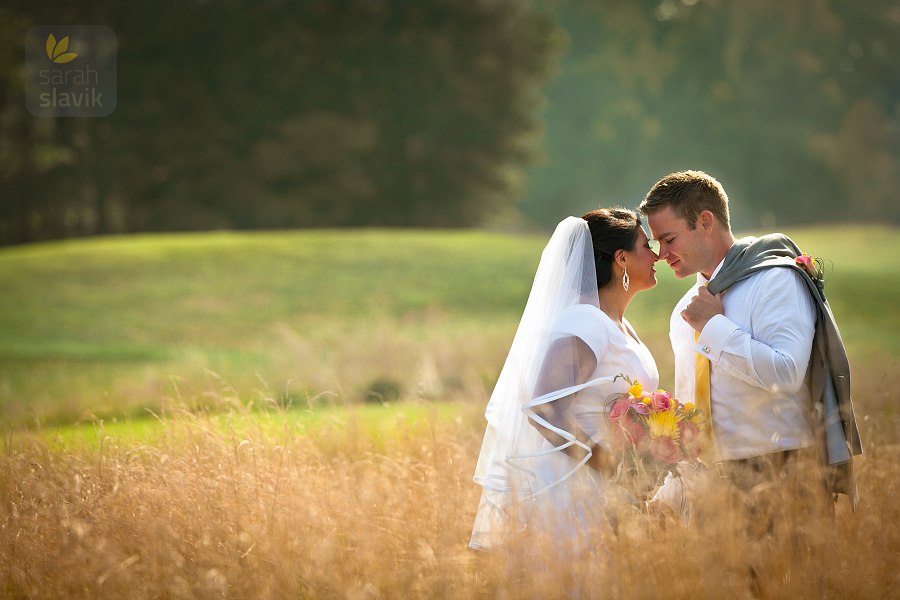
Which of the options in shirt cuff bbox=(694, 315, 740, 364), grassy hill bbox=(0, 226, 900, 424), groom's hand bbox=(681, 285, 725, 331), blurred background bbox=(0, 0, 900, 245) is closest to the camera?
shirt cuff bbox=(694, 315, 740, 364)

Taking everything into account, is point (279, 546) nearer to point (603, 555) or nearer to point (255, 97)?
point (603, 555)

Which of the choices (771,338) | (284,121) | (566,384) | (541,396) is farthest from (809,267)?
(284,121)

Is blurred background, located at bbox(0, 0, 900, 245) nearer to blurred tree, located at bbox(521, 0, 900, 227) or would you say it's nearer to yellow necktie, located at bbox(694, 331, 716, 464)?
blurred tree, located at bbox(521, 0, 900, 227)

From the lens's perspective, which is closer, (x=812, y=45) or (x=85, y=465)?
(x=85, y=465)

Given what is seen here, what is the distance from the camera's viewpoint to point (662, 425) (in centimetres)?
478

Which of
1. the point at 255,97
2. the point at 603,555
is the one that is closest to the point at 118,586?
the point at 603,555

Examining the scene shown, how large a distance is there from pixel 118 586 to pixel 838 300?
2092cm

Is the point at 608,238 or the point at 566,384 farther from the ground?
the point at 608,238

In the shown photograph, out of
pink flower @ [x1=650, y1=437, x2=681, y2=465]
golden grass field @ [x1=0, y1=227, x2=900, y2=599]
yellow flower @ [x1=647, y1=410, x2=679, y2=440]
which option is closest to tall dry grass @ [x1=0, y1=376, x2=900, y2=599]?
golden grass field @ [x1=0, y1=227, x2=900, y2=599]

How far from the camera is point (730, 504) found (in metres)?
4.58

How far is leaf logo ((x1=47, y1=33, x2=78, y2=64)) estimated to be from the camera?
2956 cm

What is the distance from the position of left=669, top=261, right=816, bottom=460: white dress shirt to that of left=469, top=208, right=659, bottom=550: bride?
0.43 m

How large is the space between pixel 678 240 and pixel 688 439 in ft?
3.58

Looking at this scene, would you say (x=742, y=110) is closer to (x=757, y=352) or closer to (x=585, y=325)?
(x=585, y=325)
